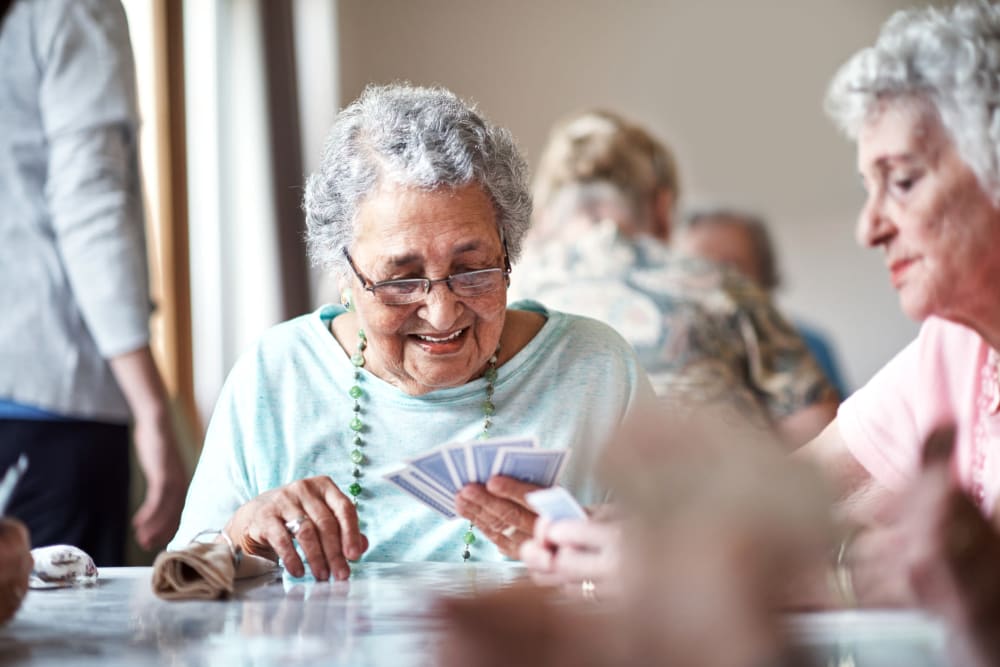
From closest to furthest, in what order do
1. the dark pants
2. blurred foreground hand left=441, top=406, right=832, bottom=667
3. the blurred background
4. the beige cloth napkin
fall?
1. blurred foreground hand left=441, top=406, right=832, bottom=667
2. the beige cloth napkin
3. the dark pants
4. the blurred background

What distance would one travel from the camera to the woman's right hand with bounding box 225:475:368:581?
1.49 meters

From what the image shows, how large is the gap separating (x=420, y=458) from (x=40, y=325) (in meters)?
1.62

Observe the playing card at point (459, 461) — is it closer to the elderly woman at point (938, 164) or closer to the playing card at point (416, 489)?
the playing card at point (416, 489)

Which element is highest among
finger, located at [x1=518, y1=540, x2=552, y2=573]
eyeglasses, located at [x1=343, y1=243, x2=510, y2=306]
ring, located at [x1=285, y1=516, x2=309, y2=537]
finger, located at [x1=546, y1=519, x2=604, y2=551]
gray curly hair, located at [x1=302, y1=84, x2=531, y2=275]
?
gray curly hair, located at [x1=302, y1=84, x2=531, y2=275]

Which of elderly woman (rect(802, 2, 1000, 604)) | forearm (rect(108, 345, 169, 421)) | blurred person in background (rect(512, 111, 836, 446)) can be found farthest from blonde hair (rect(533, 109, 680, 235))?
elderly woman (rect(802, 2, 1000, 604))

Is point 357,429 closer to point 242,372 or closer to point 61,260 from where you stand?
point 242,372

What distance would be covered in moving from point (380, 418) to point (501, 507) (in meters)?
0.50

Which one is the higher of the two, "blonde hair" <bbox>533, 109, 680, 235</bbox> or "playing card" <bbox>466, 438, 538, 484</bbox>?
"blonde hair" <bbox>533, 109, 680, 235</bbox>

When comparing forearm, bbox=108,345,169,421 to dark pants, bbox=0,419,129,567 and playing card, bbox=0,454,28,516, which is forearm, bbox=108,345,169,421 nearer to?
dark pants, bbox=0,419,129,567

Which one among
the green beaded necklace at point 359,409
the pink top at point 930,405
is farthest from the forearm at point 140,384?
the pink top at point 930,405

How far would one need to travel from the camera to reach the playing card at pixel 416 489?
142cm

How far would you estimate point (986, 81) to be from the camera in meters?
1.36

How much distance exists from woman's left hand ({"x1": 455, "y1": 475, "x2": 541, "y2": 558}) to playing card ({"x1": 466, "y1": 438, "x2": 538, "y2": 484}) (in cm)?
3

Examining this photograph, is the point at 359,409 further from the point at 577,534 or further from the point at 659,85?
the point at 659,85
